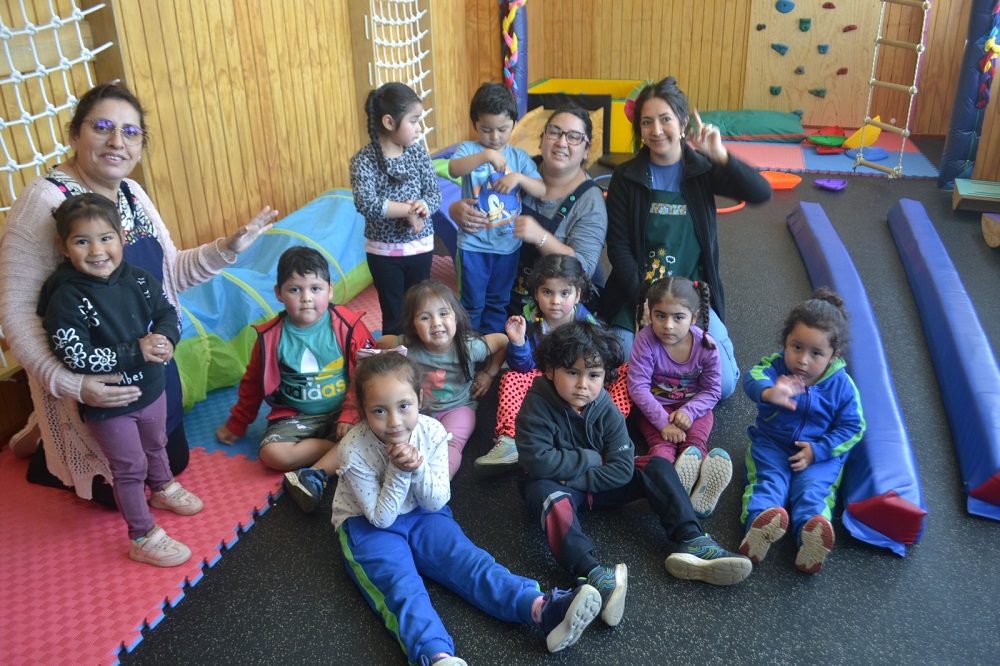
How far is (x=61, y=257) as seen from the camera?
215 centimetres

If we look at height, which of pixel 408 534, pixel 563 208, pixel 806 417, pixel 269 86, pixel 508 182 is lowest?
pixel 408 534

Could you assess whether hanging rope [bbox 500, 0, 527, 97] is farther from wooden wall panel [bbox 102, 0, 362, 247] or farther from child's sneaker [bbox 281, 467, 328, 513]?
child's sneaker [bbox 281, 467, 328, 513]

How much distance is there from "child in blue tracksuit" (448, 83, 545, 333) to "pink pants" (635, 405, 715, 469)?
941mm

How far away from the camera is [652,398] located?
272 centimetres

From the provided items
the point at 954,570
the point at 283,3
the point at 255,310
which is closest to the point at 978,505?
the point at 954,570

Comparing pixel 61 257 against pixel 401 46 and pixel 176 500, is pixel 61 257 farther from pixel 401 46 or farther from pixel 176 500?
pixel 401 46

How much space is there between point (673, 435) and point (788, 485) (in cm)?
39

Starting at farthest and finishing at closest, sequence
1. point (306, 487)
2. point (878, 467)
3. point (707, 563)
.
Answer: point (306, 487) < point (878, 467) < point (707, 563)

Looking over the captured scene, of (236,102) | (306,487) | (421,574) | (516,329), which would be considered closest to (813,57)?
(236,102)

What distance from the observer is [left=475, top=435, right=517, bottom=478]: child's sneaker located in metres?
2.61

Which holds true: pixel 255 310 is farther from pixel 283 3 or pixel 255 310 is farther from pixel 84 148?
pixel 283 3

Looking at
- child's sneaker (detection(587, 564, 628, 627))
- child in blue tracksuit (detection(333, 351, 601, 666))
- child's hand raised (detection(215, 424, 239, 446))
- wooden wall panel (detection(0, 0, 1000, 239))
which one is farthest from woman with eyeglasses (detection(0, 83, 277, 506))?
child's sneaker (detection(587, 564, 628, 627))

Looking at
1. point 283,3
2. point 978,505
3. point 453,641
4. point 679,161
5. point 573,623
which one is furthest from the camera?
point 283,3

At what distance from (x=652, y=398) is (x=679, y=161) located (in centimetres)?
97
